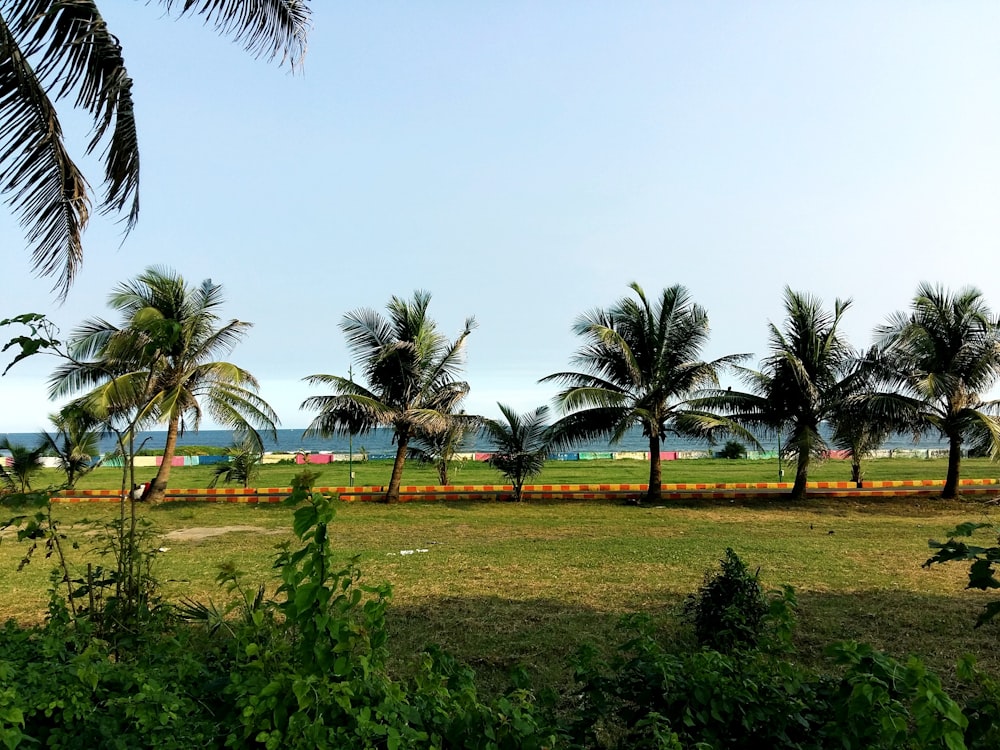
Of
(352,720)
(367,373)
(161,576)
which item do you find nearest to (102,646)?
(352,720)

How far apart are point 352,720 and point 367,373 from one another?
15.2 metres

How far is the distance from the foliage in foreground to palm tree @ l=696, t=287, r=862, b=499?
14.5 metres

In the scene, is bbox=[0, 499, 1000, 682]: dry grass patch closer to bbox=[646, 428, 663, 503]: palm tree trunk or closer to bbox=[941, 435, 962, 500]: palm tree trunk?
bbox=[941, 435, 962, 500]: palm tree trunk

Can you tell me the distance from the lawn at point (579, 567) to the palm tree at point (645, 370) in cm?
201

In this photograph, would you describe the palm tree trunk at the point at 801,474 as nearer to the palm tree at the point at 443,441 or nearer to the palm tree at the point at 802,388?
the palm tree at the point at 802,388

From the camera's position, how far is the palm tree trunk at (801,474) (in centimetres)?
1650

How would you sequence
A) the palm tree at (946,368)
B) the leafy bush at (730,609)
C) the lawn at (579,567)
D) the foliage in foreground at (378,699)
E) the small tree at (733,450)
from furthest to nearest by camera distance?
the small tree at (733,450)
the palm tree at (946,368)
the lawn at (579,567)
the leafy bush at (730,609)
the foliage in foreground at (378,699)

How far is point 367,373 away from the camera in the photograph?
55.9ft

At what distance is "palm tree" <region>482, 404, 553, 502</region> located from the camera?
17125 millimetres

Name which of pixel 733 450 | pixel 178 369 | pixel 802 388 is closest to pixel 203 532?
pixel 178 369

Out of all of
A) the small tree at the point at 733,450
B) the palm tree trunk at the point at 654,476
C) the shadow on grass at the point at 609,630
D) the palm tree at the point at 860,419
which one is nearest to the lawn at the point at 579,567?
the shadow on grass at the point at 609,630

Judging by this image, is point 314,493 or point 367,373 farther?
point 367,373

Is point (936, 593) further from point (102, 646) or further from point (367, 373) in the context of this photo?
point (367, 373)

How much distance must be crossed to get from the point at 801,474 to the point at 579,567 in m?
10.2
